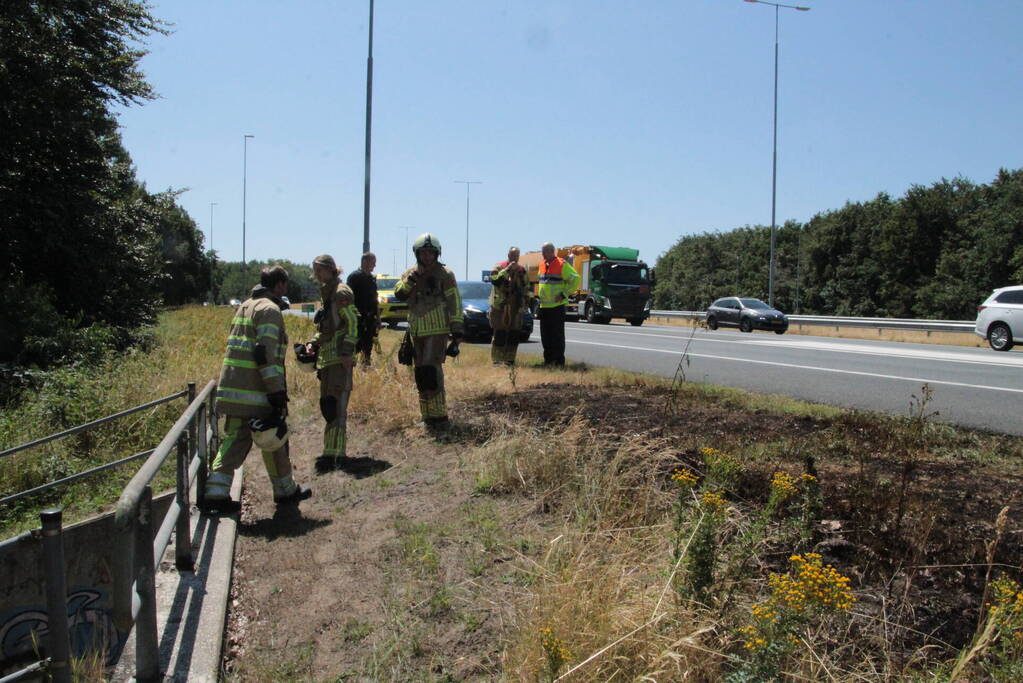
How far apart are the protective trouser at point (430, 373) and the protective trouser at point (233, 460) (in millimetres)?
1791

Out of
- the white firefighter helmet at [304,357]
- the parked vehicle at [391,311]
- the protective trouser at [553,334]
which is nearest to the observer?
the white firefighter helmet at [304,357]

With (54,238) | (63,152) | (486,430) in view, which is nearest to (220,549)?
(486,430)

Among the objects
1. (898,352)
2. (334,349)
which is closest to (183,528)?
(334,349)

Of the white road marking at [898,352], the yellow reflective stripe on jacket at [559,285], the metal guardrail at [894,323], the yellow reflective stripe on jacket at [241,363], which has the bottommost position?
the white road marking at [898,352]

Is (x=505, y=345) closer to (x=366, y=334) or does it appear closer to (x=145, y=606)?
(x=366, y=334)

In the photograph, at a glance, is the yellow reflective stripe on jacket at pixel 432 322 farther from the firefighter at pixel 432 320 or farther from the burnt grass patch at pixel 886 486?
the burnt grass patch at pixel 886 486

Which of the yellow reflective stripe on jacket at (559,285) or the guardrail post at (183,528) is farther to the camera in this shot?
the yellow reflective stripe on jacket at (559,285)

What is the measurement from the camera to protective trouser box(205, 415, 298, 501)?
5.63 metres

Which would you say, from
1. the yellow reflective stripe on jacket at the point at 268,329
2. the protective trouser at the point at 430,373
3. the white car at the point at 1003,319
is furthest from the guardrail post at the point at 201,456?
the white car at the point at 1003,319

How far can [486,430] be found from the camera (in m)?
6.87

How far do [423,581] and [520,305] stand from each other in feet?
22.8

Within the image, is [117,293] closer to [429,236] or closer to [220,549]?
[429,236]

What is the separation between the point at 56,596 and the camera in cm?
275

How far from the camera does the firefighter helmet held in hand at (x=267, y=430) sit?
5.49m
